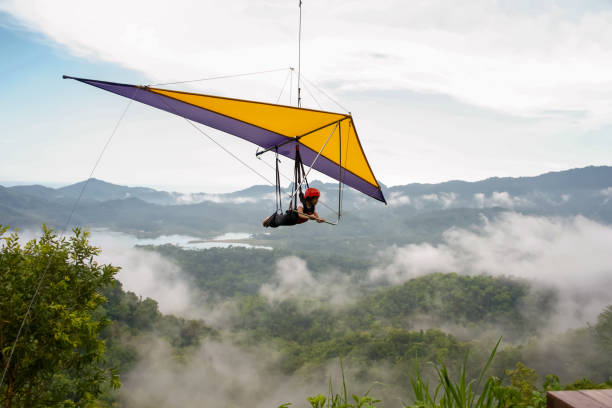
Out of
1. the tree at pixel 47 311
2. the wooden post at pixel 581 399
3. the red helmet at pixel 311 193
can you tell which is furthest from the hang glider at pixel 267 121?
the wooden post at pixel 581 399

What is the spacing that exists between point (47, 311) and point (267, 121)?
5.44 m

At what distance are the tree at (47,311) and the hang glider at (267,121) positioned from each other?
369 centimetres

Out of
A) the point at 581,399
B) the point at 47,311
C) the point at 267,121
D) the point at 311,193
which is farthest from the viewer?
the point at 47,311

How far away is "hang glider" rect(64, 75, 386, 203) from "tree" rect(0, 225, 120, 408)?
3.69 m

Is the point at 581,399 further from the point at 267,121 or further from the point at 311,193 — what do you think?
the point at 267,121

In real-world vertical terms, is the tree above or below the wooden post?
below

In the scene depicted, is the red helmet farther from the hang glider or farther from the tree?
the tree

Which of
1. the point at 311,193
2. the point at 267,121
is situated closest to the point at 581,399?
the point at 311,193

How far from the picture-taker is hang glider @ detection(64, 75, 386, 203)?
5.07 meters

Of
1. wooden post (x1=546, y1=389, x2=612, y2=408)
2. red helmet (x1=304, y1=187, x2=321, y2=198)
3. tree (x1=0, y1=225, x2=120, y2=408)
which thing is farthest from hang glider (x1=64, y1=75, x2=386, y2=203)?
wooden post (x1=546, y1=389, x2=612, y2=408)

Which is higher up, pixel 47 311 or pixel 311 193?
pixel 311 193

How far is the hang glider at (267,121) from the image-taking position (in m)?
5.07

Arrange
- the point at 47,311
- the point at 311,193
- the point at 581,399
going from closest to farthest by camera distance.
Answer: the point at 581,399, the point at 311,193, the point at 47,311

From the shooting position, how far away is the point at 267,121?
243 inches
